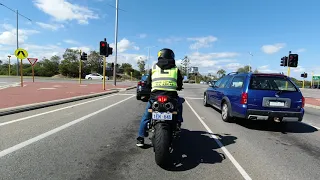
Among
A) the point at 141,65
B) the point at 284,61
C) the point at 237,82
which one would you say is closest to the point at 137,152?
the point at 237,82

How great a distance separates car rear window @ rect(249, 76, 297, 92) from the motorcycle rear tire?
13.6 ft

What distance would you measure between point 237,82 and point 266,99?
1382mm

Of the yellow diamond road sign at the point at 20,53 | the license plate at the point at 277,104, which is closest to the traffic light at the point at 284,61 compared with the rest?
the license plate at the point at 277,104

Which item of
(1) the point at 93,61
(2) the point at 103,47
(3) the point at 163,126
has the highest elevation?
(1) the point at 93,61

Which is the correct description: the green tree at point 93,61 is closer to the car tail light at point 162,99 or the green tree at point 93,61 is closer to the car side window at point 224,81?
the car side window at point 224,81

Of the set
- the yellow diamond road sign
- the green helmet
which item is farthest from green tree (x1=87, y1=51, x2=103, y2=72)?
the green helmet

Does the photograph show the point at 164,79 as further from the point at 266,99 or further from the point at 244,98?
the point at 266,99

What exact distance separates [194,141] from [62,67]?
67.7 metres

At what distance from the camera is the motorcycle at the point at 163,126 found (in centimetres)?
424

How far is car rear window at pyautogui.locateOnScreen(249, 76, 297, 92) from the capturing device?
25.1 feet

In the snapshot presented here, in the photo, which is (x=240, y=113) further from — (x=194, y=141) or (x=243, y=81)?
(x=194, y=141)

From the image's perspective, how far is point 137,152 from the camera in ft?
16.5

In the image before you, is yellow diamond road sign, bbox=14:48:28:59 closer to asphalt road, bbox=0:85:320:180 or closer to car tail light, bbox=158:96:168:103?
asphalt road, bbox=0:85:320:180

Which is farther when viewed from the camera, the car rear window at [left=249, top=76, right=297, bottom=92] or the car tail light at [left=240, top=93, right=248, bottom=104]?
the car rear window at [left=249, top=76, right=297, bottom=92]
